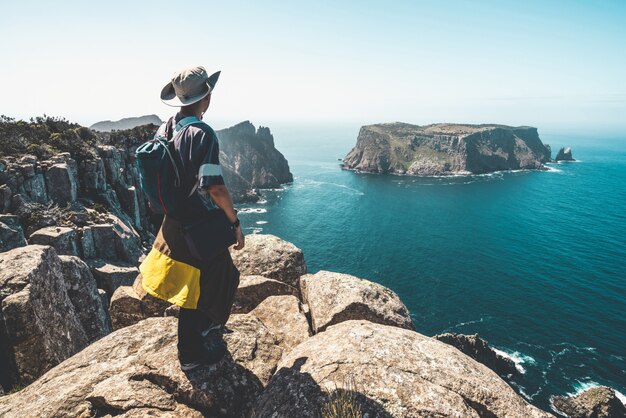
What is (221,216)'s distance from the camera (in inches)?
224

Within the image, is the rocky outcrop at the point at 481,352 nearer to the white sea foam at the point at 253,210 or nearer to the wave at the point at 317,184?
the white sea foam at the point at 253,210

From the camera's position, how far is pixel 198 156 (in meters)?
5.14

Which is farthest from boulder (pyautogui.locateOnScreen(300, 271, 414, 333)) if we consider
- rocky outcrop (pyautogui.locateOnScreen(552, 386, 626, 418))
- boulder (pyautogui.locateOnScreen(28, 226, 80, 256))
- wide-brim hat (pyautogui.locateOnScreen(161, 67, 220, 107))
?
rocky outcrop (pyautogui.locateOnScreen(552, 386, 626, 418))

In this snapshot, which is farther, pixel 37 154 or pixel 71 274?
pixel 37 154

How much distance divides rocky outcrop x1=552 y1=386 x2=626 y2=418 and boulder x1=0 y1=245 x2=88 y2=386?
55.6 m

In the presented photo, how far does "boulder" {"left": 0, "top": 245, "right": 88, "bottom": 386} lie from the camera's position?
8648 mm

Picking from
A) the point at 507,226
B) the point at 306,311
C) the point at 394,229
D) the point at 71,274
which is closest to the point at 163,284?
the point at 306,311

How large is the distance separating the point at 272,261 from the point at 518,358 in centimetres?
5514

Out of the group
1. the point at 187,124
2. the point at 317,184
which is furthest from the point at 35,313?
the point at 317,184

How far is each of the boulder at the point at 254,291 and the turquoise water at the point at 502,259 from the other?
50389 mm

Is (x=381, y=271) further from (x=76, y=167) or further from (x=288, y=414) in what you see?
(x=288, y=414)

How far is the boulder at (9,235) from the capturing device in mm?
26172

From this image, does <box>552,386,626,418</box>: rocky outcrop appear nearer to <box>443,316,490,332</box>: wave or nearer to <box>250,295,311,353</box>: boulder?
<box>443,316,490,332</box>: wave

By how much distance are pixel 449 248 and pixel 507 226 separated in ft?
108
